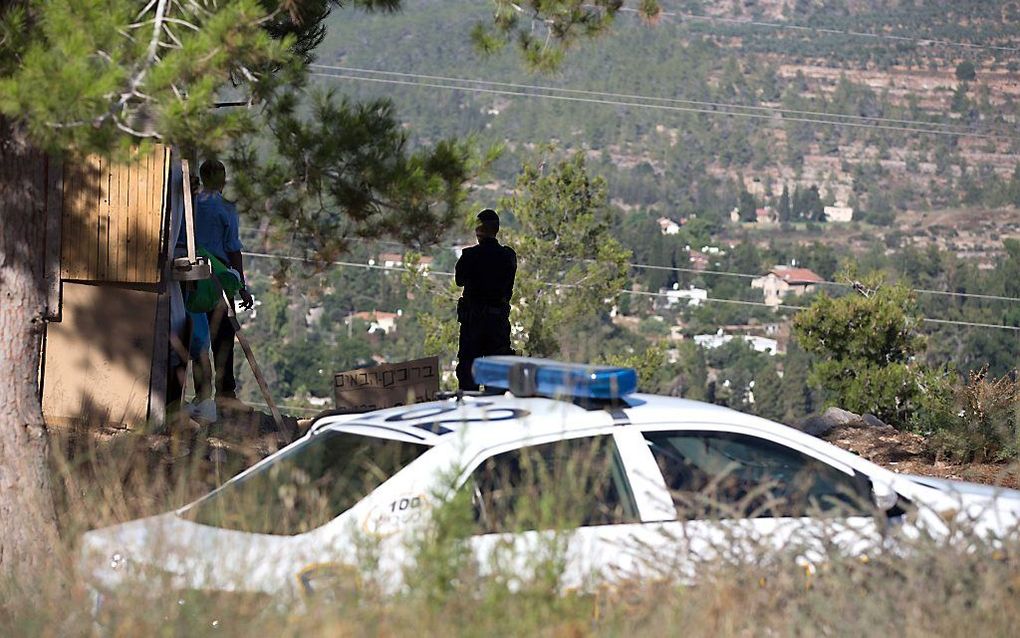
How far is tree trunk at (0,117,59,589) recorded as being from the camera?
21.1 ft

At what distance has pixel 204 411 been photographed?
9711 mm

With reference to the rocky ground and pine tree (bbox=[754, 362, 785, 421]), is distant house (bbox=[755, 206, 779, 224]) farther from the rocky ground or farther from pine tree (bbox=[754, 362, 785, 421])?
the rocky ground

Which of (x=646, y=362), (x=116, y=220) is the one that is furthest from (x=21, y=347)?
(x=646, y=362)

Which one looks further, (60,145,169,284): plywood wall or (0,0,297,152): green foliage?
(60,145,169,284): plywood wall

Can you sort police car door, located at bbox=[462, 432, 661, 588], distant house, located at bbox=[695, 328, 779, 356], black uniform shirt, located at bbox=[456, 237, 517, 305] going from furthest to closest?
distant house, located at bbox=[695, 328, 779, 356]
black uniform shirt, located at bbox=[456, 237, 517, 305]
police car door, located at bbox=[462, 432, 661, 588]

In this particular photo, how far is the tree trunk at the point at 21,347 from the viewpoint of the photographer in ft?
21.1

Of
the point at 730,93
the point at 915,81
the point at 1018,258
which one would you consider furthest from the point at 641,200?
the point at 1018,258

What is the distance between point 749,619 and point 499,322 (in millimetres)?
6115

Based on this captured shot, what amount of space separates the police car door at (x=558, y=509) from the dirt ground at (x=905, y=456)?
16.7 feet

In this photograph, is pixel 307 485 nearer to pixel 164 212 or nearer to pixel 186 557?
pixel 186 557

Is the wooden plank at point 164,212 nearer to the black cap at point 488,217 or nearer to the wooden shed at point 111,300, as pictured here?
the wooden shed at point 111,300

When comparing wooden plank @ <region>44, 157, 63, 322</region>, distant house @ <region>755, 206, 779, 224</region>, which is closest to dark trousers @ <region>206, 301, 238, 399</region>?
wooden plank @ <region>44, 157, 63, 322</region>

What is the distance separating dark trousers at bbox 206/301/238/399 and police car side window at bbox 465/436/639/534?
4.90 metres

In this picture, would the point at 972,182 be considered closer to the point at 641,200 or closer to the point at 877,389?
the point at 641,200
